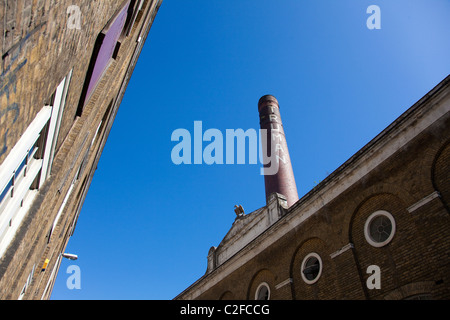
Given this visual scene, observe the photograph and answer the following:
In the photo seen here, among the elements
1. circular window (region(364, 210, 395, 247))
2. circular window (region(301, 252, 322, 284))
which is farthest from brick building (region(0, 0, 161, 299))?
circular window (region(301, 252, 322, 284))

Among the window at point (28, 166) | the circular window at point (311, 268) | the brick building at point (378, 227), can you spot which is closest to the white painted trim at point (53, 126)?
the window at point (28, 166)

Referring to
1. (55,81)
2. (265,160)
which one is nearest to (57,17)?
(55,81)

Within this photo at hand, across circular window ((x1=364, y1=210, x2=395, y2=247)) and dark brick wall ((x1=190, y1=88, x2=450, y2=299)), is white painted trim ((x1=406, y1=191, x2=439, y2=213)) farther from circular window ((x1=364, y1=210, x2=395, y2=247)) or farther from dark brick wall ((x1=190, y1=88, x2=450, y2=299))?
circular window ((x1=364, y1=210, x2=395, y2=247))

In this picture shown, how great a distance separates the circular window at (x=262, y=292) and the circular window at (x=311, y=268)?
226 cm

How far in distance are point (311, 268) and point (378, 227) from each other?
9.33 feet

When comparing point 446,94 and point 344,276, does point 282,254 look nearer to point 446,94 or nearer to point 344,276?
point 344,276

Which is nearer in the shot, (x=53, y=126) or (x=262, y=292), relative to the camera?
(x=53, y=126)

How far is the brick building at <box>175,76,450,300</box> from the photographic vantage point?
8.07 metres

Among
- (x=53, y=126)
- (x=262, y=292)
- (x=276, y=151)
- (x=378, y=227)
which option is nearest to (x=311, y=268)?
(x=378, y=227)

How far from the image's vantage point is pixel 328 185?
1119 centimetres

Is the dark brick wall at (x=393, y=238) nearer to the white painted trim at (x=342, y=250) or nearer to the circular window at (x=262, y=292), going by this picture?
the white painted trim at (x=342, y=250)

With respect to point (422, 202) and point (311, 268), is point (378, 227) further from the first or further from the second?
point (311, 268)

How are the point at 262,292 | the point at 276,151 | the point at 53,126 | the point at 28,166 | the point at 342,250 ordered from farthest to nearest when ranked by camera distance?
the point at 276,151
the point at 262,292
the point at 342,250
the point at 53,126
the point at 28,166

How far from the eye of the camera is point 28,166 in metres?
3.87
